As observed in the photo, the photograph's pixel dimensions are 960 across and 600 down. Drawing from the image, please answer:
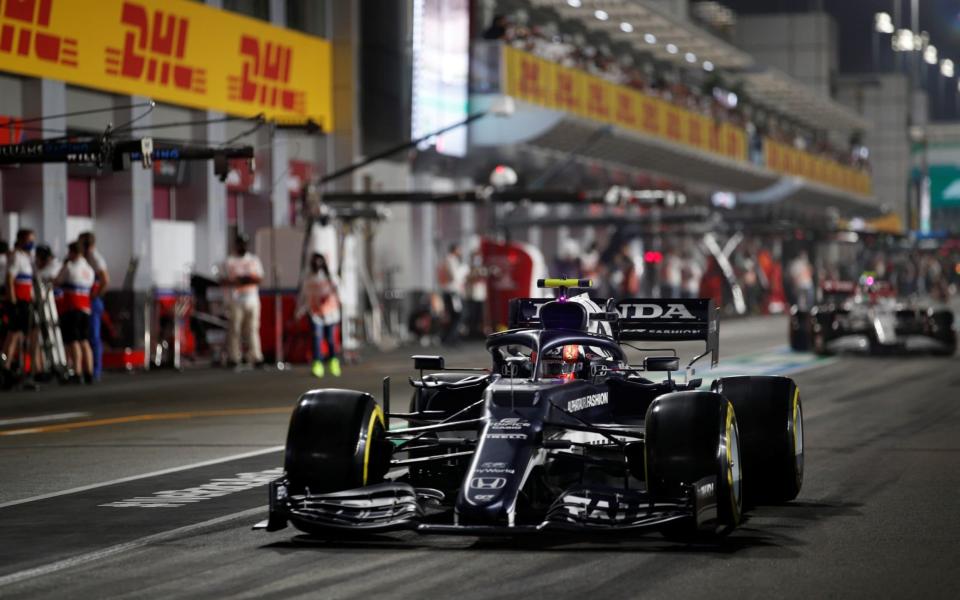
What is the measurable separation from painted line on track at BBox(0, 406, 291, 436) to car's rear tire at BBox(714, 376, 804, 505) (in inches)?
307

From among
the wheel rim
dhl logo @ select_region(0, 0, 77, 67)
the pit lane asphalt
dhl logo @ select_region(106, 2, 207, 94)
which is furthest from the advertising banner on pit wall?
the wheel rim

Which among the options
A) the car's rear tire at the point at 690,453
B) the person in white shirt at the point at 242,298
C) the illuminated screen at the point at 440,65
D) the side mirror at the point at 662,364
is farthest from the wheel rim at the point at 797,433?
the illuminated screen at the point at 440,65

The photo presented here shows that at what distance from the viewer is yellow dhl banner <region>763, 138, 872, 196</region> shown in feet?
210

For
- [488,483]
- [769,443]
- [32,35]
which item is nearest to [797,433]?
[769,443]

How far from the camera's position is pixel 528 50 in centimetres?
3894

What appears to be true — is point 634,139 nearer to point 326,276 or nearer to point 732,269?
point 732,269

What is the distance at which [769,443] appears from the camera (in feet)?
35.3

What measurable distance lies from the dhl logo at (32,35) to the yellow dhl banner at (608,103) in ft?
44.2

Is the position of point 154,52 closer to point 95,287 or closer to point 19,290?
point 95,287

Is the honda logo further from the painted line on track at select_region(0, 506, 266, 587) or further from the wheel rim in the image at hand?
the wheel rim

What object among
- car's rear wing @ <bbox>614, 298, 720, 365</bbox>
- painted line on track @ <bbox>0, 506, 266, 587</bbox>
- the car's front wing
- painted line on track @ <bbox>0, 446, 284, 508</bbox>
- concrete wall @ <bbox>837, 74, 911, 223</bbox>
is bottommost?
painted line on track @ <bbox>0, 446, 284, 508</bbox>

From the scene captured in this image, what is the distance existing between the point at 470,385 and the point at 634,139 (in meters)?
35.2

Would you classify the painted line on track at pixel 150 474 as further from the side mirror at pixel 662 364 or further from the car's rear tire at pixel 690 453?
the car's rear tire at pixel 690 453

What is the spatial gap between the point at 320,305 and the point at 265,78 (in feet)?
31.7
